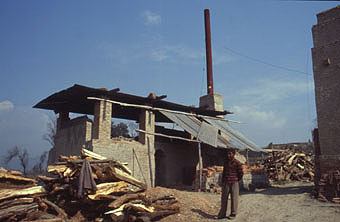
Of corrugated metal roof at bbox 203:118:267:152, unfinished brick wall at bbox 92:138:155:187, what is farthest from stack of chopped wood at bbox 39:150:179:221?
corrugated metal roof at bbox 203:118:267:152

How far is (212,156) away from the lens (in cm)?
1786

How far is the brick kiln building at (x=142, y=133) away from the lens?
41.8ft

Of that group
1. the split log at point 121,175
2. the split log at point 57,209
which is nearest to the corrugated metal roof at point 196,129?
the split log at point 121,175

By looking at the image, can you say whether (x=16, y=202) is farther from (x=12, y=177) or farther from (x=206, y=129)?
(x=206, y=129)

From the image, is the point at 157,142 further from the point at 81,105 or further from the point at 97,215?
the point at 97,215

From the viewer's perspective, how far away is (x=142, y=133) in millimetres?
14547

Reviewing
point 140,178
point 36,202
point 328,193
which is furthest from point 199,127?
point 36,202

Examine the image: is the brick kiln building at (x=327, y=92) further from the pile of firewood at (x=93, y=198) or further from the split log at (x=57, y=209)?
the split log at (x=57, y=209)

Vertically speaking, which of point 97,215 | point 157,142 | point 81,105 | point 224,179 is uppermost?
point 81,105

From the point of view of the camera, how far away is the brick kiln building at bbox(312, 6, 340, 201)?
993cm

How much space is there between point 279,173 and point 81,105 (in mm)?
12119

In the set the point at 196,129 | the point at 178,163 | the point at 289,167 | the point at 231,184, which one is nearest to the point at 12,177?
the point at 231,184

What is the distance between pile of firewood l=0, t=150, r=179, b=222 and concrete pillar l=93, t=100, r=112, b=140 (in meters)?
3.52

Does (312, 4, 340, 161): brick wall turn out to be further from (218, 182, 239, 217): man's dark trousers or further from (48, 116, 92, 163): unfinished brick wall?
(48, 116, 92, 163): unfinished brick wall
